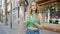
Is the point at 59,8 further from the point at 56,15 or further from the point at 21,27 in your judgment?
the point at 21,27

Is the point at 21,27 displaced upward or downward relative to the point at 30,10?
downward

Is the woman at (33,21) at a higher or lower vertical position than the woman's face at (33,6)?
lower

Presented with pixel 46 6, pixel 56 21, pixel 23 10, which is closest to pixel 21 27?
pixel 23 10

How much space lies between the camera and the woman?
447 cm

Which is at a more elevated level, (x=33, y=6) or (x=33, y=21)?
(x=33, y=6)

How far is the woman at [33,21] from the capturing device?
4.47m

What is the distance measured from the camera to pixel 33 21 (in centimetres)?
447

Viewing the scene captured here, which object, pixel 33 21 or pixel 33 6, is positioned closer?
pixel 33 21

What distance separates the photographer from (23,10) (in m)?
6.62

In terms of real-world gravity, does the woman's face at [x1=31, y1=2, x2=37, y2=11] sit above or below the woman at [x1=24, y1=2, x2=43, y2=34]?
above

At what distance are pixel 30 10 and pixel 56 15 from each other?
667cm

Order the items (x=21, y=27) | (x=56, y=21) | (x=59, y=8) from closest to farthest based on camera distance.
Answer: (x=21, y=27), (x=59, y=8), (x=56, y=21)

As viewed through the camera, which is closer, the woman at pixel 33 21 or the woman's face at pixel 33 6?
the woman at pixel 33 21

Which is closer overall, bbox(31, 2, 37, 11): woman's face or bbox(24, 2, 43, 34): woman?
bbox(24, 2, 43, 34): woman
